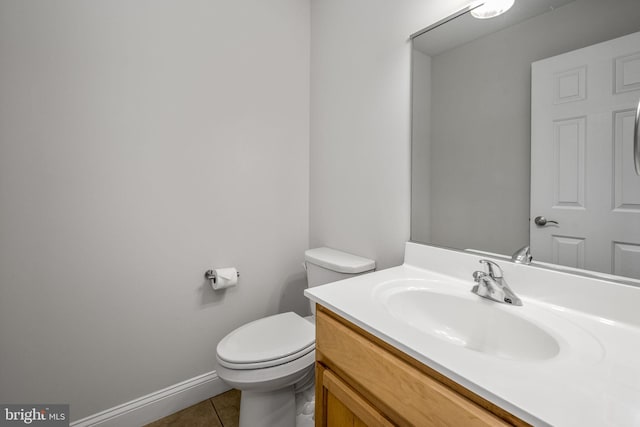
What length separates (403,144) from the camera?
1.27 m

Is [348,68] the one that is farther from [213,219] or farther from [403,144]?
[213,219]

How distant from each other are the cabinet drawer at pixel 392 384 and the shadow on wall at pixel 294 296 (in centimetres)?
99

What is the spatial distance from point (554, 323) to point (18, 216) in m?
1.84

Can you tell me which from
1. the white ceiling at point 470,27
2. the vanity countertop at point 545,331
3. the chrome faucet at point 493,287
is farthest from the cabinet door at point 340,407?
the white ceiling at point 470,27

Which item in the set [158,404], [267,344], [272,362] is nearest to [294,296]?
[267,344]

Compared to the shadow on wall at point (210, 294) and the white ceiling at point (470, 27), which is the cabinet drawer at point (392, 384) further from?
the white ceiling at point (470, 27)

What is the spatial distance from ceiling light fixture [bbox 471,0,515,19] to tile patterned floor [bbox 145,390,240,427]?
2024mm

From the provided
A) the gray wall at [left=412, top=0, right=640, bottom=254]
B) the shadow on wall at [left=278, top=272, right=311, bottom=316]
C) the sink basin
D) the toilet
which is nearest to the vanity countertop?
the sink basin

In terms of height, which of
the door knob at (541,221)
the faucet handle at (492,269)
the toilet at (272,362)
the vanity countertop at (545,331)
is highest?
the door knob at (541,221)

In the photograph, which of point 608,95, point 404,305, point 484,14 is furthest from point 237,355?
point 484,14

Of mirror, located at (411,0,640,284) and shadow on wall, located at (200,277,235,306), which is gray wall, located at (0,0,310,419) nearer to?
shadow on wall, located at (200,277,235,306)

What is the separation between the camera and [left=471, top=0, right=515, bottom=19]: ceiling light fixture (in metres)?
0.97

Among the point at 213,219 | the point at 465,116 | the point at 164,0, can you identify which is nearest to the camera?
the point at 465,116

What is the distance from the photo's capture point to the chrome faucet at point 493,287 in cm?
84
